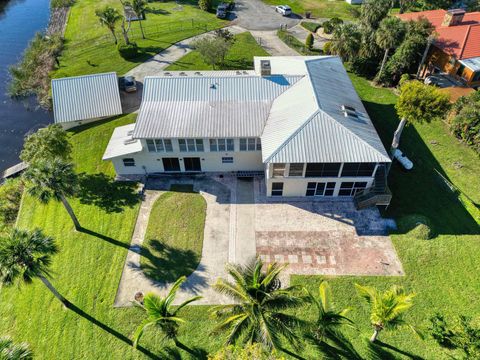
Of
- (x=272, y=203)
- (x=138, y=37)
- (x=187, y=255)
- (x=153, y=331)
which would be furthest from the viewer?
(x=138, y=37)

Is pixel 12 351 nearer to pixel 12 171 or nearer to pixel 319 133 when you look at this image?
pixel 319 133

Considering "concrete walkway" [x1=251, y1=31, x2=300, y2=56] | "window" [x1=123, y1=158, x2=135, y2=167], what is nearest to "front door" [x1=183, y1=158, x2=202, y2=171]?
"window" [x1=123, y1=158, x2=135, y2=167]

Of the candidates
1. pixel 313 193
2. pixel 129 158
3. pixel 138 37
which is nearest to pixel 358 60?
pixel 313 193

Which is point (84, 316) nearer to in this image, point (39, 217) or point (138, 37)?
point (39, 217)

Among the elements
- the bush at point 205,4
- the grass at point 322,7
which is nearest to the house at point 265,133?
the grass at point 322,7

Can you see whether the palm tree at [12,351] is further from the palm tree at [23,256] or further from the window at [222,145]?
the window at [222,145]

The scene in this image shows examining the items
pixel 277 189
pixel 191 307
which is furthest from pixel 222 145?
pixel 191 307
